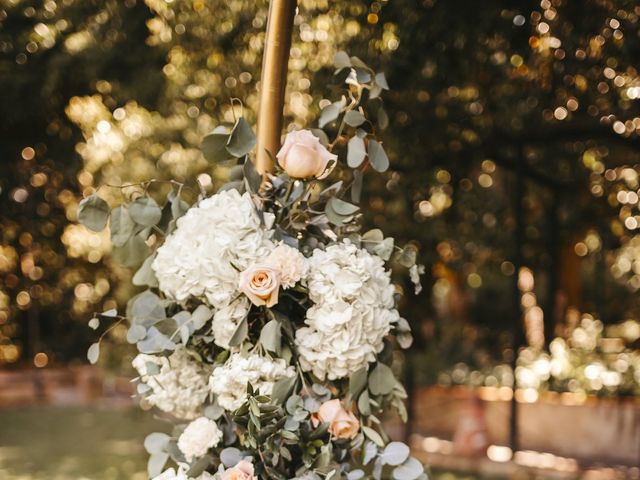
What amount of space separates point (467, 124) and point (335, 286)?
409cm

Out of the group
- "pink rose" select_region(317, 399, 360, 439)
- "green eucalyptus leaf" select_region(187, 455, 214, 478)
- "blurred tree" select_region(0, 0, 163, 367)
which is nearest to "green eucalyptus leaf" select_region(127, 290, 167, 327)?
"green eucalyptus leaf" select_region(187, 455, 214, 478)

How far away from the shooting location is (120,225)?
1814 mm

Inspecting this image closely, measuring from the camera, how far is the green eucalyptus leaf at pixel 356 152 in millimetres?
1824

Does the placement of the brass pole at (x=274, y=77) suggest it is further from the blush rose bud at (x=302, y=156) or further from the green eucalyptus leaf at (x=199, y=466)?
the green eucalyptus leaf at (x=199, y=466)

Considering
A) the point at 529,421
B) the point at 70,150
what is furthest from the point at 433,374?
the point at 70,150

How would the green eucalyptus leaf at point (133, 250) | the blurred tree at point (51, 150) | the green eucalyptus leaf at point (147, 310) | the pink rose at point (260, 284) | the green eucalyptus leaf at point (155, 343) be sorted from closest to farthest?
the pink rose at point (260, 284) < the green eucalyptus leaf at point (155, 343) < the green eucalyptus leaf at point (147, 310) < the green eucalyptus leaf at point (133, 250) < the blurred tree at point (51, 150)

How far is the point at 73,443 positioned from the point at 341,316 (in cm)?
786

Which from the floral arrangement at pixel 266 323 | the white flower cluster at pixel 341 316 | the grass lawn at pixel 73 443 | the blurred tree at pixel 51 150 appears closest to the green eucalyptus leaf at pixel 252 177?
the floral arrangement at pixel 266 323

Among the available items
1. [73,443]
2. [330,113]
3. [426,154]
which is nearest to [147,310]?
[330,113]

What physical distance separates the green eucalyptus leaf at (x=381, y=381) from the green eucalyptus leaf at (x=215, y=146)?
2.01 feet

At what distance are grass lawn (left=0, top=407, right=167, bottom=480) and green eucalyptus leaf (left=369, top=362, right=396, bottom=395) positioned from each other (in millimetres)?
5648

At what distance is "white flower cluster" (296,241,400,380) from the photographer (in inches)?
61.6

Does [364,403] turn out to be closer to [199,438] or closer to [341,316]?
[341,316]

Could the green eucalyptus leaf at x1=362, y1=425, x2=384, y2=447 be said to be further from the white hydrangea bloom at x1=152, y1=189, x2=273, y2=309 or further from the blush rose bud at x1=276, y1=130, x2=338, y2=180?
the blush rose bud at x1=276, y1=130, x2=338, y2=180
